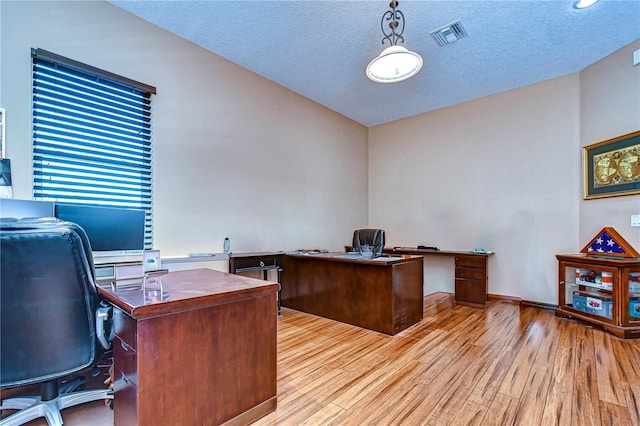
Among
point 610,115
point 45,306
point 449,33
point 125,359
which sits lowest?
point 125,359

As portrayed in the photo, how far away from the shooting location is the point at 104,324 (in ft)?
5.20

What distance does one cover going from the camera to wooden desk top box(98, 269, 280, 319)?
1294 mm

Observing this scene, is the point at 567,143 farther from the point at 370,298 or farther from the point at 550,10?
the point at 370,298

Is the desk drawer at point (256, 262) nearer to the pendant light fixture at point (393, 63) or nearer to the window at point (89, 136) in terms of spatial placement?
the window at point (89, 136)

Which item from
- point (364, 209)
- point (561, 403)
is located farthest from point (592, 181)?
point (364, 209)

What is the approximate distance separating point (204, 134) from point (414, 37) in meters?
2.70

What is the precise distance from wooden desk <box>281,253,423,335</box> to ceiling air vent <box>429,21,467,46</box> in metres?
2.51

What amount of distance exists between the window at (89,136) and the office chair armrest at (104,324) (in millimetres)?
1499

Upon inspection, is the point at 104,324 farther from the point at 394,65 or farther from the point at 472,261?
the point at 472,261

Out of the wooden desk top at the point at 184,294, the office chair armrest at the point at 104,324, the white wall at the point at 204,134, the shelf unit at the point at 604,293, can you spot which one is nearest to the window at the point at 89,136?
the white wall at the point at 204,134

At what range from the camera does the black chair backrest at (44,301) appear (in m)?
1.26

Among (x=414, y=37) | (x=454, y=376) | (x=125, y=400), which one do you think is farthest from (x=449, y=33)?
(x=125, y=400)

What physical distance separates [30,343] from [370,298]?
8.81 ft

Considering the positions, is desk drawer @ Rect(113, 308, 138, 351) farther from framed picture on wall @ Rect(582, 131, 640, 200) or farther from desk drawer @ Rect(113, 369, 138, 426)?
framed picture on wall @ Rect(582, 131, 640, 200)
